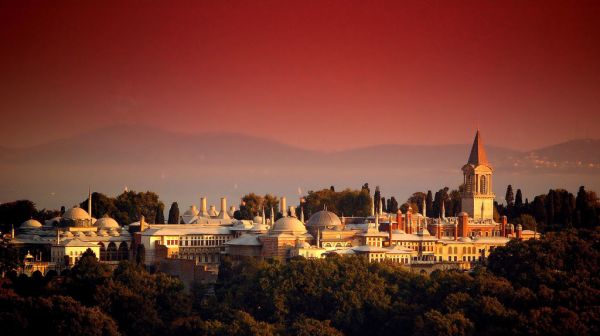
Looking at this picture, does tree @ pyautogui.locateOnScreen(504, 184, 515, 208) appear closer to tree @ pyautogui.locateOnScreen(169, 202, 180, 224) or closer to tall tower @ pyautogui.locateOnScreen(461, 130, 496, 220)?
tall tower @ pyautogui.locateOnScreen(461, 130, 496, 220)

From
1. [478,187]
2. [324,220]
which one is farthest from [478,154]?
[324,220]

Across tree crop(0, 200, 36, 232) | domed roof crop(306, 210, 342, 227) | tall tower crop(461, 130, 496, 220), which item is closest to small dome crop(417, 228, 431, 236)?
domed roof crop(306, 210, 342, 227)

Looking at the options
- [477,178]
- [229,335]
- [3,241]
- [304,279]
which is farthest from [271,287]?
[477,178]

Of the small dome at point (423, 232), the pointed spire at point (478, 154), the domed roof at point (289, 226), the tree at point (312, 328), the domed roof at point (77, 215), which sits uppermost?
the pointed spire at point (478, 154)

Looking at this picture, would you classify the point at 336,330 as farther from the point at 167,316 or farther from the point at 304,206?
the point at 304,206

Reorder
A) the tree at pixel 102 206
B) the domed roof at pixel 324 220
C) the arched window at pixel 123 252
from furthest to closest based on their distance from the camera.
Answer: the tree at pixel 102 206 → the arched window at pixel 123 252 → the domed roof at pixel 324 220

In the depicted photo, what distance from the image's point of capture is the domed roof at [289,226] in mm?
59281

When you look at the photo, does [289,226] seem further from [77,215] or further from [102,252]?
[77,215]

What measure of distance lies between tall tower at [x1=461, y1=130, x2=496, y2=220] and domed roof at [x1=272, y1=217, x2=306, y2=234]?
1061 cm

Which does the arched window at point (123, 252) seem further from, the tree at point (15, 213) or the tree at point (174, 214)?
the tree at point (174, 214)

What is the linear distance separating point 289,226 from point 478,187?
11512 mm

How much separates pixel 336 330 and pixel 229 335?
3.14 meters

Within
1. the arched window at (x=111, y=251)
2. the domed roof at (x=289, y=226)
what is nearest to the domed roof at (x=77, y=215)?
the arched window at (x=111, y=251)

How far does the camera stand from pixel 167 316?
165 feet
